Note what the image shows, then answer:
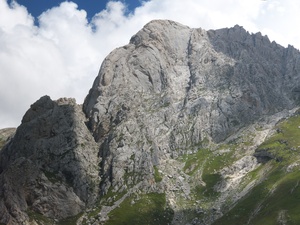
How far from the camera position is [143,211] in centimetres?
16962

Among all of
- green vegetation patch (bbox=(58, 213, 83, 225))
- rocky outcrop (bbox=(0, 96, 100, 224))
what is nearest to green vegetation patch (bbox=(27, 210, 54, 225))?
rocky outcrop (bbox=(0, 96, 100, 224))

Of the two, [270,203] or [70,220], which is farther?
[70,220]

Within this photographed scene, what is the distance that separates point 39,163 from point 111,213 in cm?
5042

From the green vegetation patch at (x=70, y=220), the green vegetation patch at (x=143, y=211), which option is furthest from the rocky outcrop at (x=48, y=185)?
the green vegetation patch at (x=143, y=211)

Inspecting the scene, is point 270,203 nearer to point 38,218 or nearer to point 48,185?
point 38,218

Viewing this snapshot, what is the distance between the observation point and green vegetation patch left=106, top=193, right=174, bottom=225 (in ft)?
534

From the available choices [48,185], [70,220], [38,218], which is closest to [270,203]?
[70,220]

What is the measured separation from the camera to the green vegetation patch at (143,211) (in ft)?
534

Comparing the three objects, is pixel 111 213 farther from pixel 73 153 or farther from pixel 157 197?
pixel 73 153

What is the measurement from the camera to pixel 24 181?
→ 556ft

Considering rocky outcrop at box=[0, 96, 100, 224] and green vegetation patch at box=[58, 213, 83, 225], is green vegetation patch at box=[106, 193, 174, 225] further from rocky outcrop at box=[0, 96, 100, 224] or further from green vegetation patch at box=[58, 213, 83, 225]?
rocky outcrop at box=[0, 96, 100, 224]

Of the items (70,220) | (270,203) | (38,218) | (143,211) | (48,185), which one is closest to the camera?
(270,203)

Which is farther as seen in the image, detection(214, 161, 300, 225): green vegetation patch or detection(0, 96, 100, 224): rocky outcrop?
detection(0, 96, 100, 224): rocky outcrop

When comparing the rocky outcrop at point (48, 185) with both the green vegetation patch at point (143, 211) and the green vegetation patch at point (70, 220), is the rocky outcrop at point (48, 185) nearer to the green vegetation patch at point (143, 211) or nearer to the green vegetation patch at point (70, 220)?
the green vegetation patch at point (70, 220)
